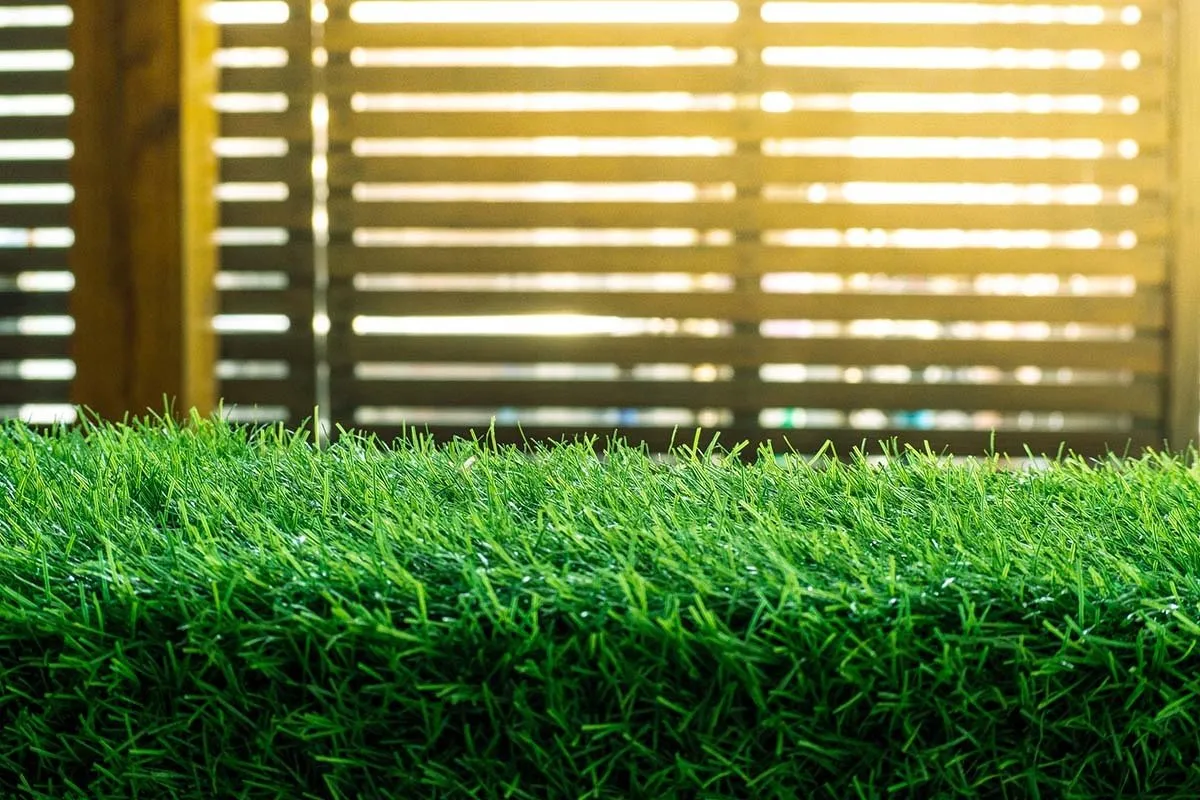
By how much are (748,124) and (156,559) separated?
2711 millimetres

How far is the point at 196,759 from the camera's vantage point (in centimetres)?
76

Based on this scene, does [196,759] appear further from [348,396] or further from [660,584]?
[348,396]

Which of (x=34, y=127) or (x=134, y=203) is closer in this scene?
(x=134, y=203)

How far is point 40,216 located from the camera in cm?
329

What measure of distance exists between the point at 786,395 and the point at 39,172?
2374 millimetres

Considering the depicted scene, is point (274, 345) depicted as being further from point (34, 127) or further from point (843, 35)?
point (843, 35)

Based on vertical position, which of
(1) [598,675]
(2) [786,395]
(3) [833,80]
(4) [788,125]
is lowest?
(2) [786,395]

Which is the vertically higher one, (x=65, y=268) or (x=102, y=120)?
(x=102, y=120)

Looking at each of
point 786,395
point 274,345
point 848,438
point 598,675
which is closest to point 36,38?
point 274,345

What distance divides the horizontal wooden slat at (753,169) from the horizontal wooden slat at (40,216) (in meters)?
0.83

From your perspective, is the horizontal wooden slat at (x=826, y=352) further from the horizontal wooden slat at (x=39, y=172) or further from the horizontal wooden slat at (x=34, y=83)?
the horizontal wooden slat at (x=34, y=83)

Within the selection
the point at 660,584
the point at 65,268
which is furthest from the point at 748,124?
the point at 660,584

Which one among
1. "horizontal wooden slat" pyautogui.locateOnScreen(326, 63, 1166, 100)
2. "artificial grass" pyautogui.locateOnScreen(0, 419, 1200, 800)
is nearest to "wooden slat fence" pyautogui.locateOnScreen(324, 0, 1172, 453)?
"horizontal wooden slat" pyautogui.locateOnScreen(326, 63, 1166, 100)

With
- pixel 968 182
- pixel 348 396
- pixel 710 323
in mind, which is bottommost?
pixel 348 396
